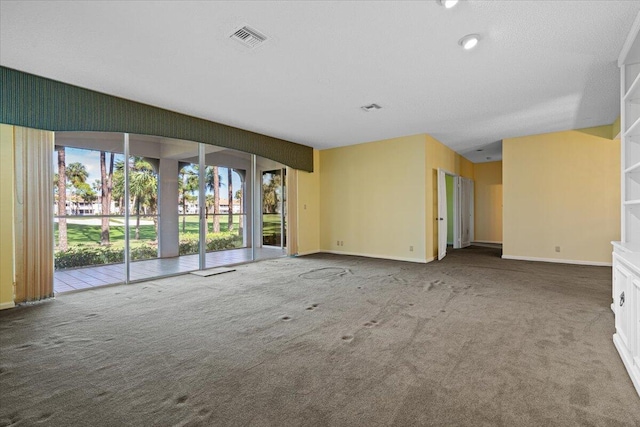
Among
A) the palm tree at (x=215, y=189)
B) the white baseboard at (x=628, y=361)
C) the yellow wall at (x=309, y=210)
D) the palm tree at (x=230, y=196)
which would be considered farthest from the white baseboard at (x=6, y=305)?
the white baseboard at (x=628, y=361)

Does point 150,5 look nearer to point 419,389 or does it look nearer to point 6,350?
point 6,350

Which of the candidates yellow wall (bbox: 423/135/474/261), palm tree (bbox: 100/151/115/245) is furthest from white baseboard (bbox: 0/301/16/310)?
yellow wall (bbox: 423/135/474/261)

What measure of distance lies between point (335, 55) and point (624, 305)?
131 inches

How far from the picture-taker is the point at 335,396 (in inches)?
72.8

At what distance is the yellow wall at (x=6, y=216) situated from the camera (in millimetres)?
3574

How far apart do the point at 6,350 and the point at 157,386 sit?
158 centimetres

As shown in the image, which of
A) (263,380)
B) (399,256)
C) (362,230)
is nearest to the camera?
(263,380)

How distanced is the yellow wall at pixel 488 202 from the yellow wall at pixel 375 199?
4.95 meters

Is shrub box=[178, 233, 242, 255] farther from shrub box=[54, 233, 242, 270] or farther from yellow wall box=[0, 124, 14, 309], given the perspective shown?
yellow wall box=[0, 124, 14, 309]

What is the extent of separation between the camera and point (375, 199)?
7.27 m

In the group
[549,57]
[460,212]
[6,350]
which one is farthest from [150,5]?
[460,212]

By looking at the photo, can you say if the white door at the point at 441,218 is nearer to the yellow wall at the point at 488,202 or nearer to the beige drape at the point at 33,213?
the yellow wall at the point at 488,202

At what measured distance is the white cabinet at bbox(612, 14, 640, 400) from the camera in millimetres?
2080

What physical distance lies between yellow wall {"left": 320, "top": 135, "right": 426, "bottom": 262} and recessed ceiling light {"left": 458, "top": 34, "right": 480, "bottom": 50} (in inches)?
139
